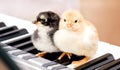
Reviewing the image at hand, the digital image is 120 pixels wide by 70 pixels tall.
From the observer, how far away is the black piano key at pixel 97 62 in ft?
1.87

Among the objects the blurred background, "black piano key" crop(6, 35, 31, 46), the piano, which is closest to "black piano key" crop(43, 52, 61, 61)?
the piano

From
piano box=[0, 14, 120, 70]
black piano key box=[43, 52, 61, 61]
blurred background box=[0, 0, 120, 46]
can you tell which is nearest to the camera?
piano box=[0, 14, 120, 70]

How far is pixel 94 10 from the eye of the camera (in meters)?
1.63

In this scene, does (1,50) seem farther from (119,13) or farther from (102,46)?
(119,13)

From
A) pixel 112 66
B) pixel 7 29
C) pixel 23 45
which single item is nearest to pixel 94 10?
pixel 7 29

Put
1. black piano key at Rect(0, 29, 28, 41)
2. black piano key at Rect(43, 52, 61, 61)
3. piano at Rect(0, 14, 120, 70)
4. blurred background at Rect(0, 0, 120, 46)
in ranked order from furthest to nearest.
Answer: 1. blurred background at Rect(0, 0, 120, 46)
2. black piano key at Rect(0, 29, 28, 41)
3. black piano key at Rect(43, 52, 61, 61)
4. piano at Rect(0, 14, 120, 70)

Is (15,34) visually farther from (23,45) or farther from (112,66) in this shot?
(112,66)

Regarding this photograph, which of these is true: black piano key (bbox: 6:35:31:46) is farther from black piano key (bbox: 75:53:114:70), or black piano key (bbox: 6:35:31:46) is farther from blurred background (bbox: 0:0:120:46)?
blurred background (bbox: 0:0:120:46)

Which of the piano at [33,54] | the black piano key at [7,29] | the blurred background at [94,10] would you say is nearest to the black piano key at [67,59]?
the piano at [33,54]

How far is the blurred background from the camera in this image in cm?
140

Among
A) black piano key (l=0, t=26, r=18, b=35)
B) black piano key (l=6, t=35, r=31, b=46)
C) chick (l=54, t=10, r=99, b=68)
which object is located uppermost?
chick (l=54, t=10, r=99, b=68)

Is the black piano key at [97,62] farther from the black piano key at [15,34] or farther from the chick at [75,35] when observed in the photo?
the black piano key at [15,34]

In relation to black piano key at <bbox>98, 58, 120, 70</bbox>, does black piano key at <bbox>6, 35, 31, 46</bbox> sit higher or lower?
higher

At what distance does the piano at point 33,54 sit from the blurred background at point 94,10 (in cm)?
47
